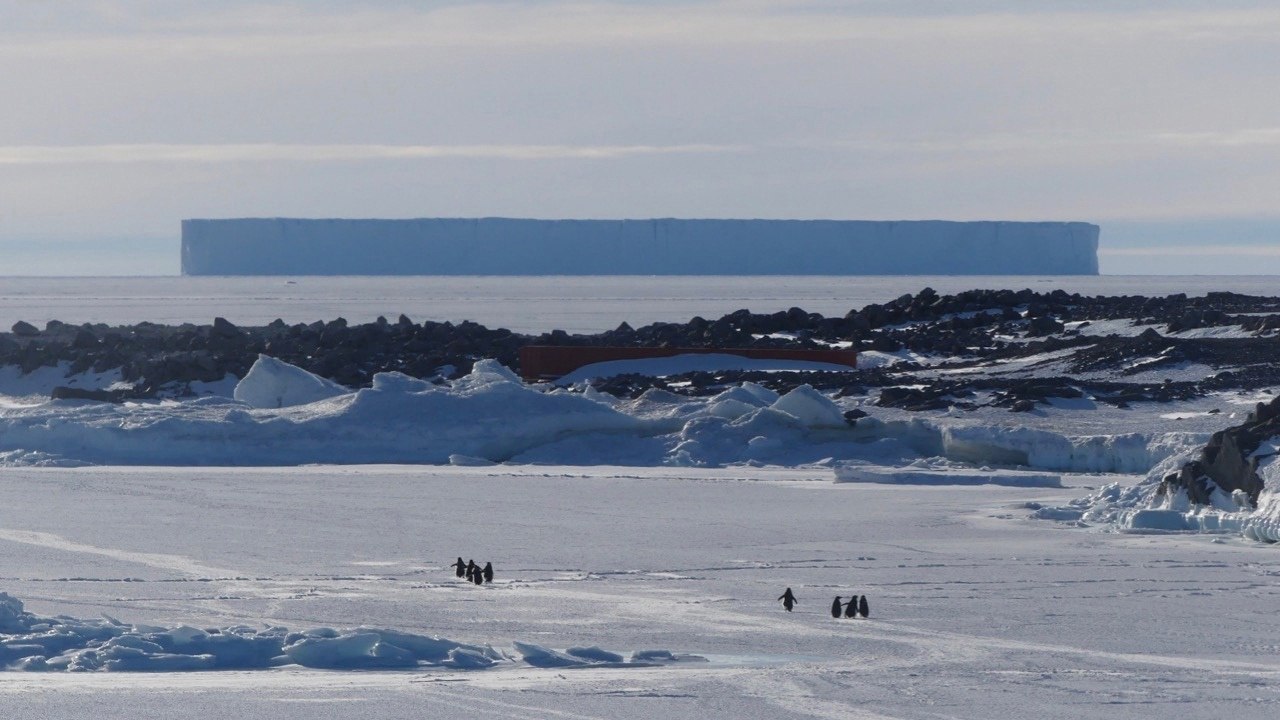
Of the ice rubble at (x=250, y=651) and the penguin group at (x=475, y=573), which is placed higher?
the penguin group at (x=475, y=573)

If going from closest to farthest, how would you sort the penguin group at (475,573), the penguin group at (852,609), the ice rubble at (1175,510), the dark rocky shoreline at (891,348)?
the penguin group at (852,609) → the penguin group at (475,573) → the ice rubble at (1175,510) → the dark rocky shoreline at (891,348)

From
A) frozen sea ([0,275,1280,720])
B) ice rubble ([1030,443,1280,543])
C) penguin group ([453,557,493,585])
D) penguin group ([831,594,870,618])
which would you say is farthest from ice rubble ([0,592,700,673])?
ice rubble ([1030,443,1280,543])

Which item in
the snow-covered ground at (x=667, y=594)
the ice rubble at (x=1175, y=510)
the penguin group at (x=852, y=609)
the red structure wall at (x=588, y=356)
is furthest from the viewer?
the red structure wall at (x=588, y=356)

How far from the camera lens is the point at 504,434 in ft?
44.3

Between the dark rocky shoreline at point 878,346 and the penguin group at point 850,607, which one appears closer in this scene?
the penguin group at point 850,607

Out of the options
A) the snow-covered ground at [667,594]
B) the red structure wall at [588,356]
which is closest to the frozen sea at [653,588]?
the snow-covered ground at [667,594]

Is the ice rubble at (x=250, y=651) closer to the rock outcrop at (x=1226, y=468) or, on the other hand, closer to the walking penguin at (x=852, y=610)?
the walking penguin at (x=852, y=610)

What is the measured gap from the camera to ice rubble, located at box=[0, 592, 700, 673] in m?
5.61

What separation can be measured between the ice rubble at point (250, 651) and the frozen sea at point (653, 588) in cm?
6

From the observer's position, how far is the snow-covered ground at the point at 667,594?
5.21 m

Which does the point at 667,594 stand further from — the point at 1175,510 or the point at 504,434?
the point at 504,434

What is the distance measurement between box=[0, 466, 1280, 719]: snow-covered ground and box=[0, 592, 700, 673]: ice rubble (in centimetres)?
10

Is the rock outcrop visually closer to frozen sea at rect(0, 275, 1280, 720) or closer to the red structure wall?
frozen sea at rect(0, 275, 1280, 720)

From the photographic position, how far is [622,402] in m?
15.2
